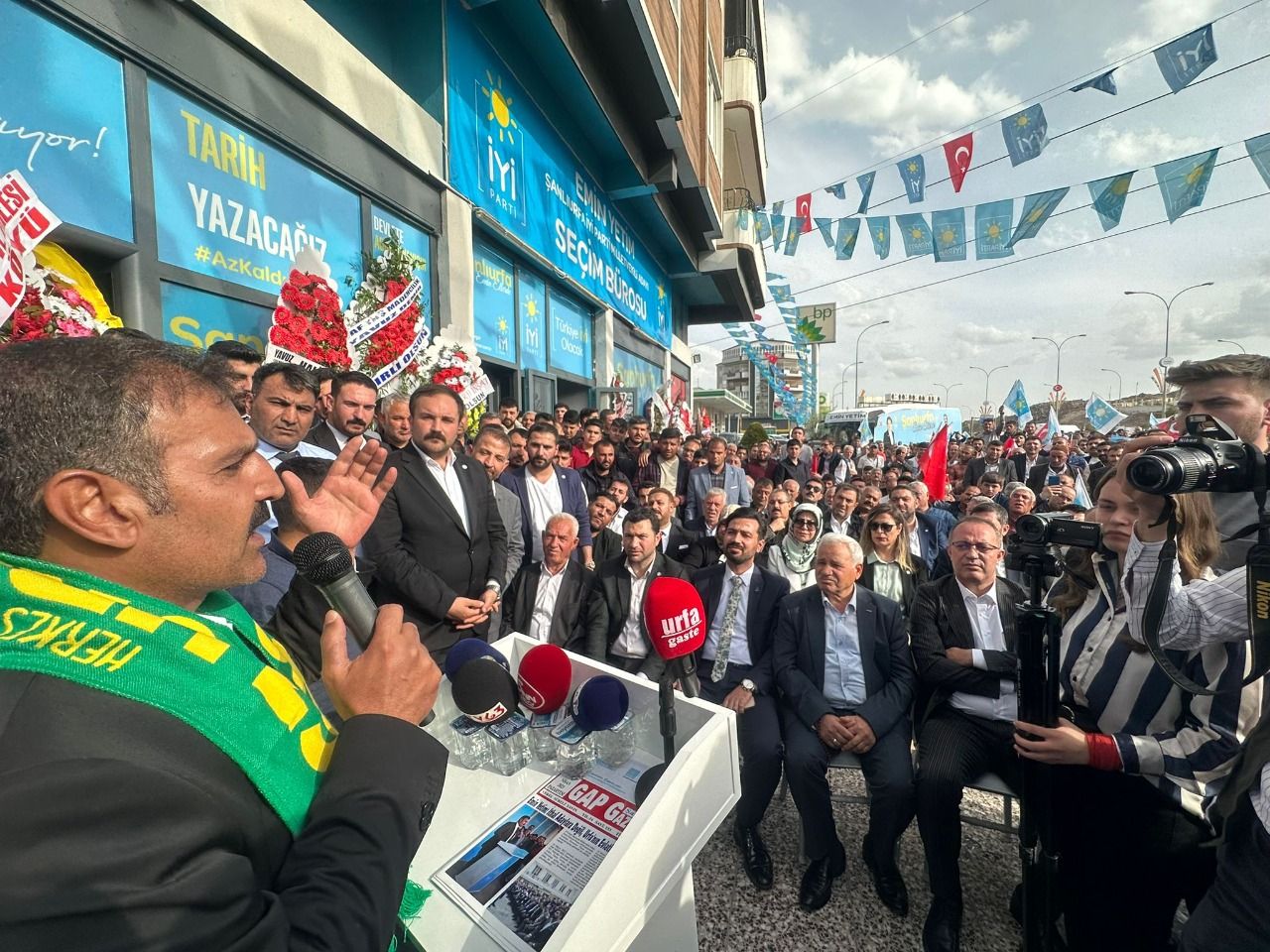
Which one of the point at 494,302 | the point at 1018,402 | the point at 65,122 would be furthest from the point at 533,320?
the point at 1018,402

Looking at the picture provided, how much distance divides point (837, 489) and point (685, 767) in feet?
14.4

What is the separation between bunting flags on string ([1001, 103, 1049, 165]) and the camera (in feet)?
27.5

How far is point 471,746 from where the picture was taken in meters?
1.61

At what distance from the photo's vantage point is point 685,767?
52.9 inches

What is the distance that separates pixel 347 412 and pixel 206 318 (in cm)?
185

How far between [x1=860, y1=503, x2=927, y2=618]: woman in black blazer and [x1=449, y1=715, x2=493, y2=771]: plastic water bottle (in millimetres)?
2916

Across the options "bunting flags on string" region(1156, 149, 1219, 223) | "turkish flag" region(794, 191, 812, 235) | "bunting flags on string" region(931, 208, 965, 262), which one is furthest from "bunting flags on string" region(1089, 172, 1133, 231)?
"turkish flag" region(794, 191, 812, 235)

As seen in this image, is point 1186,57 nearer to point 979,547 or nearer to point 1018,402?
point 979,547

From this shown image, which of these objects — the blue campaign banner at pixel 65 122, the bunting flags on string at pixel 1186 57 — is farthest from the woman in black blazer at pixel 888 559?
the bunting flags on string at pixel 1186 57

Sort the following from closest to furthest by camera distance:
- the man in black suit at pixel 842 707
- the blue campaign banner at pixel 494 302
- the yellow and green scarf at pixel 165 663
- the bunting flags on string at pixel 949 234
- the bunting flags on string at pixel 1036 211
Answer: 1. the yellow and green scarf at pixel 165 663
2. the man in black suit at pixel 842 707
3. the blue campaign banner at pixel 494 302
4. the bunting flags on string at pixel 1036 211
5. the bunting flags on string at pixel 949 234

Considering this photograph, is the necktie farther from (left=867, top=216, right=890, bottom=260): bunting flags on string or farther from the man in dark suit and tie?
(left=867, top=216, right=890, bottom=260): bunting flags on string

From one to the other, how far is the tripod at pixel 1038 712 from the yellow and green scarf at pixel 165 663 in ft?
6.70

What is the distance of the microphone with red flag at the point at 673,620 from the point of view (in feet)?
5.48

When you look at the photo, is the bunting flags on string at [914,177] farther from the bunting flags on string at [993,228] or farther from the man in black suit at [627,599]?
the man in black suit at [627,599]
